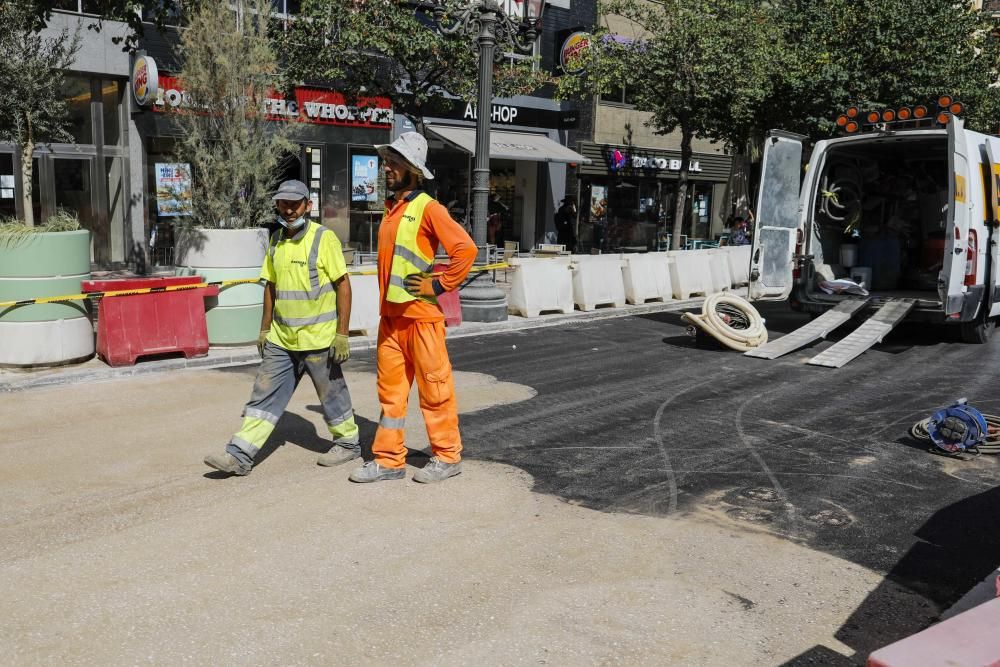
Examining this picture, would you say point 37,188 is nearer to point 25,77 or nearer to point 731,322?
point 25,77

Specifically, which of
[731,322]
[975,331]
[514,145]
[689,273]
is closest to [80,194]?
[514,145]

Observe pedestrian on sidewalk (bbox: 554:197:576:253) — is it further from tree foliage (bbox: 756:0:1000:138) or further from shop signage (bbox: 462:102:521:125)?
tree foliage (bbox: 756:0:1000:138)

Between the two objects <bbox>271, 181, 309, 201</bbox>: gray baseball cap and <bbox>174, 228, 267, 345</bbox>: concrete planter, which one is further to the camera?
<bbox>174, 228, 267, 345</bbox>: concrete planter

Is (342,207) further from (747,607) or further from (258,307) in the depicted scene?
(747,607)

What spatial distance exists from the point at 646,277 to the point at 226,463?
10.3 metres

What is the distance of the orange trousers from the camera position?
5312mm

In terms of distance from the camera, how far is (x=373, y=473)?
216 inches

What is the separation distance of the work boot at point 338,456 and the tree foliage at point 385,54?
11.5m

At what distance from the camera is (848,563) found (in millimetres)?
4484

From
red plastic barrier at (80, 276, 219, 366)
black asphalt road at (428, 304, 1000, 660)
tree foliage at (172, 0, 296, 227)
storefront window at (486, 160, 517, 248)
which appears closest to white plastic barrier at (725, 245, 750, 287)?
black asphalt road at (428, 304, 1000, 660)

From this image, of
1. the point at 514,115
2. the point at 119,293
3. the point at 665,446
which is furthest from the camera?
the point at 514,115

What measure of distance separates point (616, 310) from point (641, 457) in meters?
7.76

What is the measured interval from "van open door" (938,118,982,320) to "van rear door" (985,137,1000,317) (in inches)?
23.8

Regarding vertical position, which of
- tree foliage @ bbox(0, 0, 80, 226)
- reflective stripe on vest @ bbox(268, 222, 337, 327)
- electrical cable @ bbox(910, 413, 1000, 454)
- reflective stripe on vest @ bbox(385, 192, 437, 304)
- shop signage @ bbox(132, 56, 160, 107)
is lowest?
electrical cable @ bbox(910, 413, 1000, 454)
